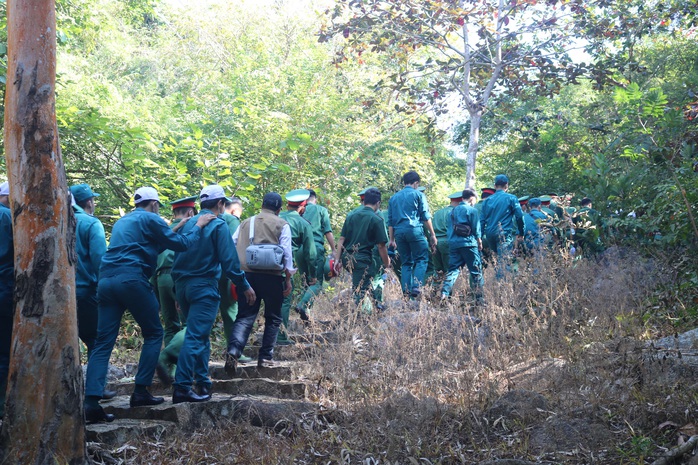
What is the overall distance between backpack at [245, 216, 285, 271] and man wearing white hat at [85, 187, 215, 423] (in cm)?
106

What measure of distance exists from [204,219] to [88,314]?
1406 millimetres

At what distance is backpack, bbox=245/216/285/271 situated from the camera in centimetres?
738

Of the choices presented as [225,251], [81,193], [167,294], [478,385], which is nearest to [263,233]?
[225,251]

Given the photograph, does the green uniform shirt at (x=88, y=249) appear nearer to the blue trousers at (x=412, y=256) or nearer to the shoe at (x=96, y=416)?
the shoe at (x=96, y=416)

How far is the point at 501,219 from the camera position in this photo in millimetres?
10734

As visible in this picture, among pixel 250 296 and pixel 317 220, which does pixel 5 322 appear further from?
pixel 317 220

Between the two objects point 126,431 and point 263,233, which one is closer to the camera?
point 126,431

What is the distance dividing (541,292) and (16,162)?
5.54 meters

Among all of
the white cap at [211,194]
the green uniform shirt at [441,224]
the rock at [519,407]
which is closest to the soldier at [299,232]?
the white cap at [211,194]

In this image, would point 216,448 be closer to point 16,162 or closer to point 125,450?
point 125,450

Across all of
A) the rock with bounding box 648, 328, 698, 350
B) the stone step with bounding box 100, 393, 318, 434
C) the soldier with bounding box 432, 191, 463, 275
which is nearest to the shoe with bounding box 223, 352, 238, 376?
the stone step with bounding box 100, 393, 318, 434

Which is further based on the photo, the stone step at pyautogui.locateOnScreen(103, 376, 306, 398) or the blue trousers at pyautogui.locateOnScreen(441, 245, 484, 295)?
the blue trousers at pyautogui.locateOnScreen(441, 245, 484, 295)

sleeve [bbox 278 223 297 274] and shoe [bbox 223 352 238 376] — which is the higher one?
sleeve [bbox 278 223 297 274]

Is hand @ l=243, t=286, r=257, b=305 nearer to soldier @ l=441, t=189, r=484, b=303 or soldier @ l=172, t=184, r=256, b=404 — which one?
soldier @ l=172, t=184, r=256, b=404
